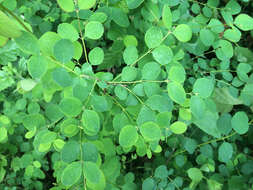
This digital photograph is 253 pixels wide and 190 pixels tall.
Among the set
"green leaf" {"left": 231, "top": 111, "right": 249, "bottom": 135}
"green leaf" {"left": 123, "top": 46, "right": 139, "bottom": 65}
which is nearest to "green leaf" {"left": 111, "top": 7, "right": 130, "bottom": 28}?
"green leaf" {"left": 123, "top": 46, "right": 139, "bottom": 65}

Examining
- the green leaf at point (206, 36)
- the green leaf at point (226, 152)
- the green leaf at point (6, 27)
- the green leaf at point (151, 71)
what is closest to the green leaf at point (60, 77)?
the green leaf at point (6, 27)

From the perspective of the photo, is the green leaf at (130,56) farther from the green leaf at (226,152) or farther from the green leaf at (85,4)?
the green leaf at (226,152)

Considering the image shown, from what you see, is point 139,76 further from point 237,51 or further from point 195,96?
point 237,51

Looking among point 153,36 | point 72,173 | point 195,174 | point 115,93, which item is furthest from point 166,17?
point 195,174

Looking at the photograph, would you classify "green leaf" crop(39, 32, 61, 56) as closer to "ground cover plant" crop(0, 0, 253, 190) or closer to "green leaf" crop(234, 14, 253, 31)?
"ground cover plant" crop(0, 0, 253, 190)

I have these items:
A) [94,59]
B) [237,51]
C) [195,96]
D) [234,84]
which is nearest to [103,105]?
[94,59]

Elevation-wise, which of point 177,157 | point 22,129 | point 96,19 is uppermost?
point 96,19

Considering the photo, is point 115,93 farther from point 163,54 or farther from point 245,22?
point 245,22
